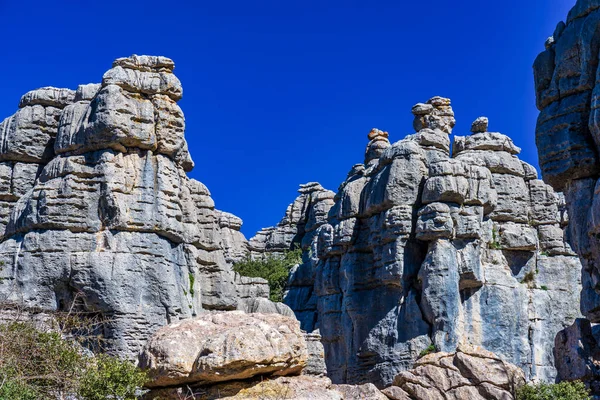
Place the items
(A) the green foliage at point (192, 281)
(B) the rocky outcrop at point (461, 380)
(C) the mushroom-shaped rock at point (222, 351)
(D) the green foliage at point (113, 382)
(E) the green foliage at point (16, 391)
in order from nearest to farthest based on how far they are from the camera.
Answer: (E) the green foliage at point (16, 391) < (C) the mushroom-shaped rock at point (222, 351) < (D) the green foliage at point (113, 382) < (B) the rocky outcrop at point (461, 380) < (A) the green foliage at point (192, 281)

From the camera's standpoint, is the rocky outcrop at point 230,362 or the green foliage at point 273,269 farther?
the green foliage at point 273,269

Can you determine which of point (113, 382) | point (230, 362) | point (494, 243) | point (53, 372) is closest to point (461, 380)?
point (230, 362)

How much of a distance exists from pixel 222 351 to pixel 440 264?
15.2 m

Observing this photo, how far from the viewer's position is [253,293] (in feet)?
105

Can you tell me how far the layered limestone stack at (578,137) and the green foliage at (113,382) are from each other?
29.6 feet

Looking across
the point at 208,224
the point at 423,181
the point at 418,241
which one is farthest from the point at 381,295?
the point at 208,224

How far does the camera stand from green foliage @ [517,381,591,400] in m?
15.0

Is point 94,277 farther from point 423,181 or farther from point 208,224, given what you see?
point 423,181

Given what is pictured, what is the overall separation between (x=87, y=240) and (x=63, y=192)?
55.9 inches

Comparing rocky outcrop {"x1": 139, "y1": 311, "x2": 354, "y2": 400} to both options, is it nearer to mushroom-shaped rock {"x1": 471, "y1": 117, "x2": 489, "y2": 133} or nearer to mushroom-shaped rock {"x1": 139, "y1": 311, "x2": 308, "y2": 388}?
mushroom-shaped rock {"x1": 139, "y1": 311, "x2": 308, "y2": 388}

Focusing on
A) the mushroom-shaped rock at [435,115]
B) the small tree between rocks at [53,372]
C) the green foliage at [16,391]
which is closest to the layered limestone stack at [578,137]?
the small tree between rocks at [53,372]

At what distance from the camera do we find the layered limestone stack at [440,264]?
2711cm

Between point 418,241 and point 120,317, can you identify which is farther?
point 418,241

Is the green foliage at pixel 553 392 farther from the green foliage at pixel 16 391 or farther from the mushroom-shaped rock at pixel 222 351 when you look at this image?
the green foliage at pixel 16 391
